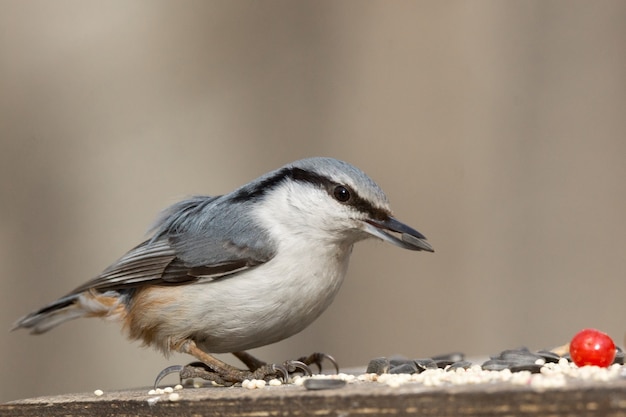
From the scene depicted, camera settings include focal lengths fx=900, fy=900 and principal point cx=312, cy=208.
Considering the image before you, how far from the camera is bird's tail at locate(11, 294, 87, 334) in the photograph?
9.07ft

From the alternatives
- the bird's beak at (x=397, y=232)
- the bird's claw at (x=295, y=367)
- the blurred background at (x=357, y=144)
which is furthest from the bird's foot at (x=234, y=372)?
the blurred background at (x=357, y=144)

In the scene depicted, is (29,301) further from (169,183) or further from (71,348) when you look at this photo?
(169,183)

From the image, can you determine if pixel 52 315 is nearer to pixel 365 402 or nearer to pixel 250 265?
pixel 250 265

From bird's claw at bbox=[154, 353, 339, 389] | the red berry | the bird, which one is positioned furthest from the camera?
the bird

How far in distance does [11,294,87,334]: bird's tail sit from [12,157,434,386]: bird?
16cm

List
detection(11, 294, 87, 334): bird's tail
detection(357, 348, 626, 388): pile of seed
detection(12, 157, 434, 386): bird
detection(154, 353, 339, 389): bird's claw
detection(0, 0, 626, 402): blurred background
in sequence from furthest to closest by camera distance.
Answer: detection(0, 0, 626, 402): blurred background → detection(11, 294, 87, 334): bird's tail → detection(12, 157, 434, 386): bird → detection(154, 353, 339, 389): bird's claw → detection(357, 348, 626, 388): pile of seed

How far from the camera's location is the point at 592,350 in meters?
1.92

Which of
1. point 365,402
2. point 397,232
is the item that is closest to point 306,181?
point 397,232

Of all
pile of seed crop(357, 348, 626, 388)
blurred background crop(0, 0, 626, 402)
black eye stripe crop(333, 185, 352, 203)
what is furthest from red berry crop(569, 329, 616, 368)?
blurred background crop(0, 0, 626, 402)

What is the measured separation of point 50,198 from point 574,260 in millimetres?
2578

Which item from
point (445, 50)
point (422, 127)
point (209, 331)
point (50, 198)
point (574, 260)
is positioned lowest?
point (209, 331)

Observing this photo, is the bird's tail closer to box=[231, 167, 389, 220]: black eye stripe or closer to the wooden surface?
box=[231, 167, 389, 220]: black eye stripe

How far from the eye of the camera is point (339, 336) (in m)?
4.47

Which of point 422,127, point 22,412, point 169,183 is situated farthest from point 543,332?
point 22,412
